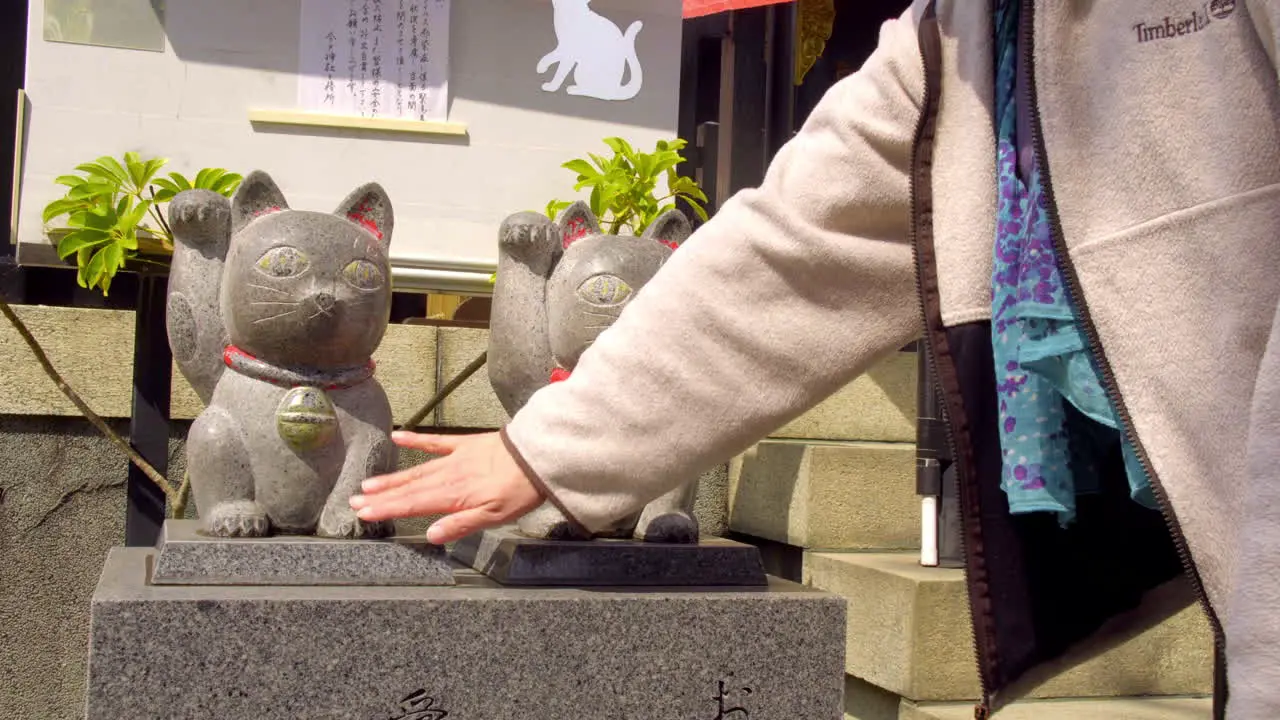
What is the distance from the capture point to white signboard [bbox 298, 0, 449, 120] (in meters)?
3.84

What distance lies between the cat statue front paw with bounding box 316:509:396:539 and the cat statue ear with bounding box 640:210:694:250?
39.9 inches

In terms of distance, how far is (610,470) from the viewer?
1.41m

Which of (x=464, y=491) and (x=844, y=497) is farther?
(x=844, y=497)

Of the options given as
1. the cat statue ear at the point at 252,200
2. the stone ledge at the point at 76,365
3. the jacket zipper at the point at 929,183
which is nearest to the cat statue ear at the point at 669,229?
the cat statue ear at the point at 252,200

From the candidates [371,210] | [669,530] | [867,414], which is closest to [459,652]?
[669,530]

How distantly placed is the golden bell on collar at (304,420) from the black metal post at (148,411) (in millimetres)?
1158

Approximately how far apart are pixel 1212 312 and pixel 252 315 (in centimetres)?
197

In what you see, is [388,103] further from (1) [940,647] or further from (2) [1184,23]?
(2) [1184,23]

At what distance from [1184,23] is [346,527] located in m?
1.93

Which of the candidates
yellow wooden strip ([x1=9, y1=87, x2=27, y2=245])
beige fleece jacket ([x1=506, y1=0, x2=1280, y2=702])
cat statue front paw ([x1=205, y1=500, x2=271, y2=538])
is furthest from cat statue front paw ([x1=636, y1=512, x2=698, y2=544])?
yellow wooden strip ([x1=9, y1=87, x2=27, y2=245])

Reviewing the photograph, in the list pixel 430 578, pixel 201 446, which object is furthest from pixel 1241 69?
pixel 201 446

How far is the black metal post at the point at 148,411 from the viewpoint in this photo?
11.4 ft

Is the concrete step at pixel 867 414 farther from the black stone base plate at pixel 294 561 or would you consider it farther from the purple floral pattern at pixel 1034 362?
the purple floral pattern at pixel 1034 362

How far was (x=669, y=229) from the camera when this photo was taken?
3074 millimetres
